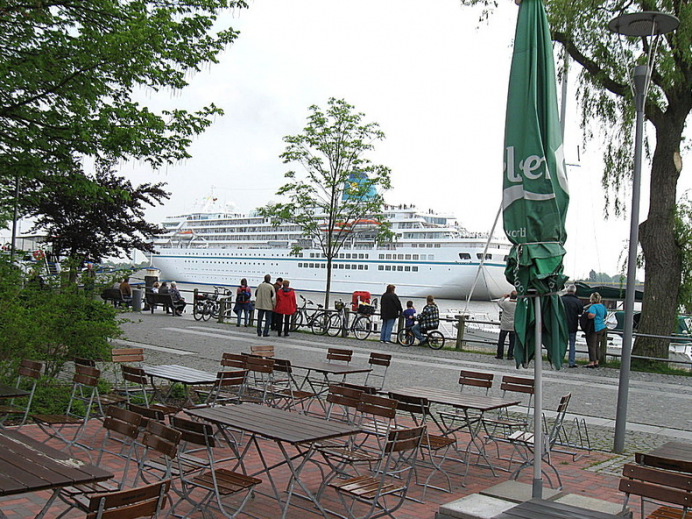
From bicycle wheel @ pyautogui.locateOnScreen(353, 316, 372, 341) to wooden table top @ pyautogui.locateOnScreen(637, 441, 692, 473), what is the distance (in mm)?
13340

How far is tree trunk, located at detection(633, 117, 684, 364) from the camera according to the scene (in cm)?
1339

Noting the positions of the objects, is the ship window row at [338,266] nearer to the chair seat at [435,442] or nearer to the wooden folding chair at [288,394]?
the wooden folding chair at [288,394]

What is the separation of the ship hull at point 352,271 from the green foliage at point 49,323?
3814cm

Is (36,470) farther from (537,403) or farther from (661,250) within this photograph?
(661,250)

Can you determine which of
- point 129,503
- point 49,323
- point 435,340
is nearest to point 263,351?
point 49,323

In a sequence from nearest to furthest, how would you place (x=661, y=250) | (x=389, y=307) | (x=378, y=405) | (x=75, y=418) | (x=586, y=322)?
(x=378, y=405), (x=75, y=418), (x=586, y=322), (x=661, y=250), (x=389, y=307)

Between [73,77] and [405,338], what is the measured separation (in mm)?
10664

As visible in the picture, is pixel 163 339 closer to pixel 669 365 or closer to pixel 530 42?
pixel 669 365

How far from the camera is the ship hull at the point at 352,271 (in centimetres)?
5122

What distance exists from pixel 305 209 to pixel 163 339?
325 inches

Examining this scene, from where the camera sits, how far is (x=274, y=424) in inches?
175

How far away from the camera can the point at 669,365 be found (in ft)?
48.0

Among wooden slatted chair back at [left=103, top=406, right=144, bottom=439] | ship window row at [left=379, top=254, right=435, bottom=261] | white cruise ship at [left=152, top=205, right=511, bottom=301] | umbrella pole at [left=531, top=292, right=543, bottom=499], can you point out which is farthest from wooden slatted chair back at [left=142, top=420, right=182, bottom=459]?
ship window row at [left=379, top=254, right=435, bottom=261]

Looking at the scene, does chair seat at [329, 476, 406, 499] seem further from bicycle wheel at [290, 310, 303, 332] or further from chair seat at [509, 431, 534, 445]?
bicycle wheel at [290, 310, 303, 332]
